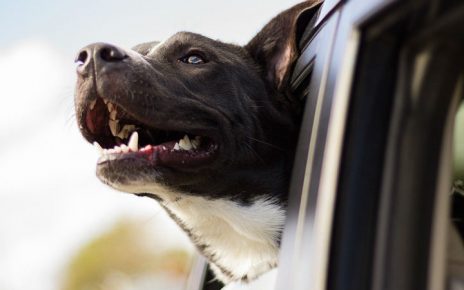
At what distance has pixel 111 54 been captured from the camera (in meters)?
2.78

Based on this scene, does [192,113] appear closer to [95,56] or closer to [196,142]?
[196,142]

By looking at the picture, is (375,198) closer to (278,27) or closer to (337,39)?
(337,39)

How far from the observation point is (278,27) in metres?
3.28

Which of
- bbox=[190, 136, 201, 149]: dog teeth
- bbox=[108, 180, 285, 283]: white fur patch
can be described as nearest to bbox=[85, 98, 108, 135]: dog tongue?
bbox=[108, 180, 285, 283]: white fur patch

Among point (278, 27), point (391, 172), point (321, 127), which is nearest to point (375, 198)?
point (391, 172)

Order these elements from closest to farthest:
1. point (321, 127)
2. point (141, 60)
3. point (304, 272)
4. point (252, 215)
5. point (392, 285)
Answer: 1. point (392, 285)
2. point (304, 272)
3. point (321, 127)
4. point (141, 60)
5. point (252, 215)

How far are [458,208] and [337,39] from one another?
1.74ft

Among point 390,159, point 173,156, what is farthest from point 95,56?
point 390,159

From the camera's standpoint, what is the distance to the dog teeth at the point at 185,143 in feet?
9.89

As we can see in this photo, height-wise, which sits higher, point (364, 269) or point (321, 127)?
point (321, 127)

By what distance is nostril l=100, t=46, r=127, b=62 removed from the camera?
2.74 metres

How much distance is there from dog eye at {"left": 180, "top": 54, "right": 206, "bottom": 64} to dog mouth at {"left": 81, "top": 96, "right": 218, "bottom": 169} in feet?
1.21

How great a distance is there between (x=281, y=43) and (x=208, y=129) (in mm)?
554

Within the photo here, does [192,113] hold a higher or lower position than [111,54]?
lower
